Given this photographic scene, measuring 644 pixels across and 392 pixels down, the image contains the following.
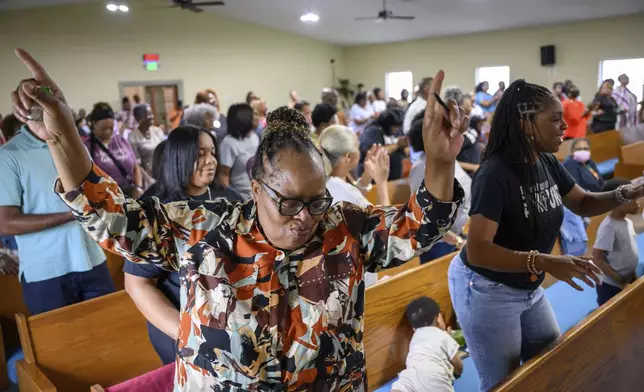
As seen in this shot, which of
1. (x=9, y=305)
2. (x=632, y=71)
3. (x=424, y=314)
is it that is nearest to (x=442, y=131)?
(x=424, y=314)

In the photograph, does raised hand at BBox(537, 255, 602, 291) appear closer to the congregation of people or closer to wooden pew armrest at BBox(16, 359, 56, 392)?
the congregation of people

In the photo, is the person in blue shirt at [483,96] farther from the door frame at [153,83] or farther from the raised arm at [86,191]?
the raised arm at [86,191]

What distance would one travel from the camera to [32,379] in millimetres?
2172

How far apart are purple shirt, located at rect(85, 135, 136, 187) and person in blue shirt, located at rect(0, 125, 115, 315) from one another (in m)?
0.81

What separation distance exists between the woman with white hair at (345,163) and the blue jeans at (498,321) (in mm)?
698

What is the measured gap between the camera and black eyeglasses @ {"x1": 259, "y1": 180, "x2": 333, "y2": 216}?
1.09 metres

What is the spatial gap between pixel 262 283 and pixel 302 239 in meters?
0.12

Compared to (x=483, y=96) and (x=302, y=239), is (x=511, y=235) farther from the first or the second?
(x=483, y=96)

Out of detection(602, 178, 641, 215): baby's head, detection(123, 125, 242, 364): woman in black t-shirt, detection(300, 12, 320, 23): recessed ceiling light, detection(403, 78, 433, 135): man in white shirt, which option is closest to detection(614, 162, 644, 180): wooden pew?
detection(403, 78, 433, 135): man in white shirt

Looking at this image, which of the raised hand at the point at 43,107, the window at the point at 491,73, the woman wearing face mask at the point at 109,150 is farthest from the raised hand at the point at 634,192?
the window at the point at 491,73

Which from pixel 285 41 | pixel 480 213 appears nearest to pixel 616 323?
pixel 480 213

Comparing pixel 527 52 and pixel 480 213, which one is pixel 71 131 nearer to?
pixel 480 213

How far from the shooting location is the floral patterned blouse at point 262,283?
3.57 ft

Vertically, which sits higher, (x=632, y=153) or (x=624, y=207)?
(x=624, y=207)
